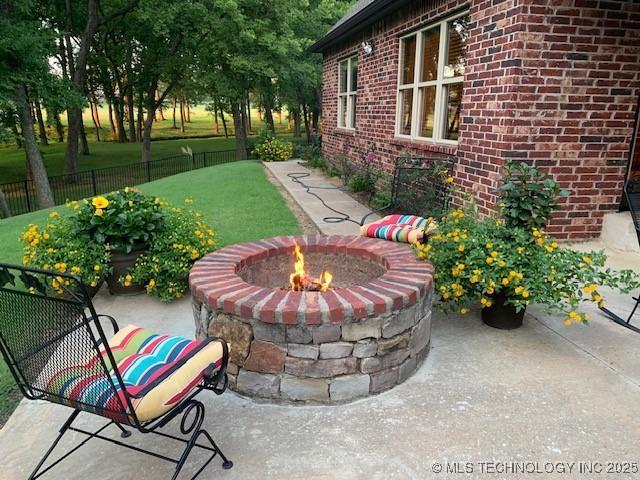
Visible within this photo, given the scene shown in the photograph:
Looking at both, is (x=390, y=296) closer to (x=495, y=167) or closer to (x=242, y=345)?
(x=242, y=345)

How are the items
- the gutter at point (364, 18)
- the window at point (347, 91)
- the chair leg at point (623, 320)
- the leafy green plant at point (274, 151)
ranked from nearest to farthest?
the chair leg at point (623, 320) → the gutter at point (364, 18) → the window at point (347, 91) → the leafy green plant at point (274, 151)

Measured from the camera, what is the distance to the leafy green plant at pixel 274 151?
15.3 meters

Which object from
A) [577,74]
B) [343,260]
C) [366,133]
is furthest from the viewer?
[366,133]

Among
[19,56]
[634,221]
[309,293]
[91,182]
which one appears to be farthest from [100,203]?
[91,182]

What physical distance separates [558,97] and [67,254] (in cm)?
466

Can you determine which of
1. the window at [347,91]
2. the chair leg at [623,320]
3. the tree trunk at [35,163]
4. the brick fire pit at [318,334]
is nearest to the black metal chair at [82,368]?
the brick fire pit at [318,334]

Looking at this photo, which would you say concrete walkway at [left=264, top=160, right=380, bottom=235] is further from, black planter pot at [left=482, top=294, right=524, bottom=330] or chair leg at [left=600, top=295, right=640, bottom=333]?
chair leg at [left=600, top=295, right=640, bottom=333]

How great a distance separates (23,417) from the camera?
251 centimetres

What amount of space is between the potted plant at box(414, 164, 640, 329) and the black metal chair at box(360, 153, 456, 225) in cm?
211

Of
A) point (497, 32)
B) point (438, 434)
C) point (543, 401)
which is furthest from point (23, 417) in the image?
point (497, 32)

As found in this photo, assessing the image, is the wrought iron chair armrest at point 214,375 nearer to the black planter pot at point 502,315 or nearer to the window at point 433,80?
the black planter pot at point 502,315

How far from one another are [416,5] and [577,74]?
279 cm

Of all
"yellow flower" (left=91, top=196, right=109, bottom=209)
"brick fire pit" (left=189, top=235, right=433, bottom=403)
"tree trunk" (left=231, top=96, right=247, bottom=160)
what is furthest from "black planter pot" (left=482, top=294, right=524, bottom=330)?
"tree trunk" (left=231, top=96, right=247, bottom=160)

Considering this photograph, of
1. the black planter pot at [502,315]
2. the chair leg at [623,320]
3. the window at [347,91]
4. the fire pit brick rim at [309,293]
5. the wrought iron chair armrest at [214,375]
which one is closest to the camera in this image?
the wrought iron chair armrest at [214,375]
